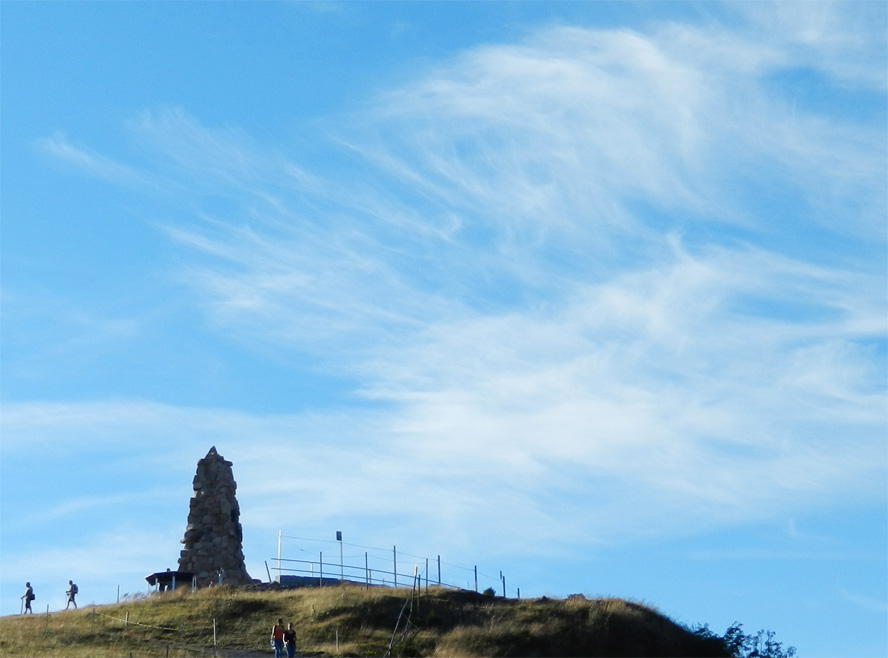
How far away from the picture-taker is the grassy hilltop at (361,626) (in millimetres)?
49688

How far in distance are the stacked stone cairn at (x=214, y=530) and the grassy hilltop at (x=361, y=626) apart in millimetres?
4387

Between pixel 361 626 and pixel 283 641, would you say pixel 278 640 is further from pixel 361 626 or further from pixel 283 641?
pixel 361 626

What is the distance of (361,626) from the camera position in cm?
5231

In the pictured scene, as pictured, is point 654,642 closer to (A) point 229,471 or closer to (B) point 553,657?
(B) point 553,657

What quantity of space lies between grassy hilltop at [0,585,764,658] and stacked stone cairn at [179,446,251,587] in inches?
173

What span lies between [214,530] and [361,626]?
13.2 metres

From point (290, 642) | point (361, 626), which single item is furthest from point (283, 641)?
point (361, 626)

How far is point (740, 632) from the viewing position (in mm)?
59375

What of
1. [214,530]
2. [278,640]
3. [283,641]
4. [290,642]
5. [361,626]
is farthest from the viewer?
[214,530]

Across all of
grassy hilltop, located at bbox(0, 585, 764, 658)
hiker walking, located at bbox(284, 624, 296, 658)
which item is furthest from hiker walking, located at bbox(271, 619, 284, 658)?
grassy hilltop, located at bbox(0, 585, 764, 658)

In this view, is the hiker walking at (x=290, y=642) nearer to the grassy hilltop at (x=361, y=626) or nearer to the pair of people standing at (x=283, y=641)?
the pair of people standing at (x=283, y=641)

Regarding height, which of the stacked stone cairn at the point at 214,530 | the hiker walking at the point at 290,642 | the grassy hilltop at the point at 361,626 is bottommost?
the hiker walking at the point at 290,642

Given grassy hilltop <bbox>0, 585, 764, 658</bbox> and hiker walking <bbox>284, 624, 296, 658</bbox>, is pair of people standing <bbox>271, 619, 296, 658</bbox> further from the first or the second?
grassy hilltop <bbox>0, 585, 764, 658</bbox>

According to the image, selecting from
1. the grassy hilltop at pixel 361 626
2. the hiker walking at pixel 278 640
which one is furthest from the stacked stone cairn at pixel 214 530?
the hiker walking at pixel 278 640
